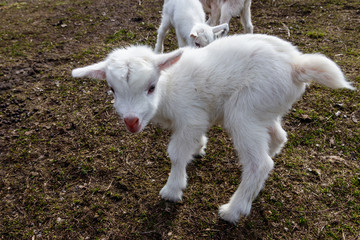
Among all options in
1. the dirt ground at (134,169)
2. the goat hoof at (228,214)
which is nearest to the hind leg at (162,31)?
the dirt ground at (134,169)

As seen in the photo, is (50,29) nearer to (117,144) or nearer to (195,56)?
(117,144)

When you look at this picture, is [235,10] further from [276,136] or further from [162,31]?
[276,136]

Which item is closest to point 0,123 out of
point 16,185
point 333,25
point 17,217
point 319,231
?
point 16,185

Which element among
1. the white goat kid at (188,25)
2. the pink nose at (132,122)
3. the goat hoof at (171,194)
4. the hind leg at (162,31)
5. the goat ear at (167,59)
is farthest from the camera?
the hind leg at (162,31)

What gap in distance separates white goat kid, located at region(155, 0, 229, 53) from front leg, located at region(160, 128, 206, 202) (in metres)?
2.09

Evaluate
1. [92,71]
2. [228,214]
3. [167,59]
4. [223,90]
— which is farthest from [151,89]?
[228,214]

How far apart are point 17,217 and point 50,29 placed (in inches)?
191

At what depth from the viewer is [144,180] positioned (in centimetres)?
288

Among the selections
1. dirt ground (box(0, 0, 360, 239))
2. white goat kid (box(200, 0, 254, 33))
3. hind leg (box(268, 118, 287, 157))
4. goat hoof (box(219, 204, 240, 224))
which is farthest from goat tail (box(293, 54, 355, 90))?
white goat kid (box(200, 0, 254, 33))

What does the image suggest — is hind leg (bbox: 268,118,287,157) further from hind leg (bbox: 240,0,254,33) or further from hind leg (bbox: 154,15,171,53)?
hind leg (bbox: 240,0,254,33)

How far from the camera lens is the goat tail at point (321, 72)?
207 centimetres

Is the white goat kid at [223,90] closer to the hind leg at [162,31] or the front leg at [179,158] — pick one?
the front leg at [179,158]

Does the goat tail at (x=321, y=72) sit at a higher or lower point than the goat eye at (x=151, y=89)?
higher

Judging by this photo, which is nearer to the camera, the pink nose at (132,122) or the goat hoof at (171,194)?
the pink nose at (132,122)
